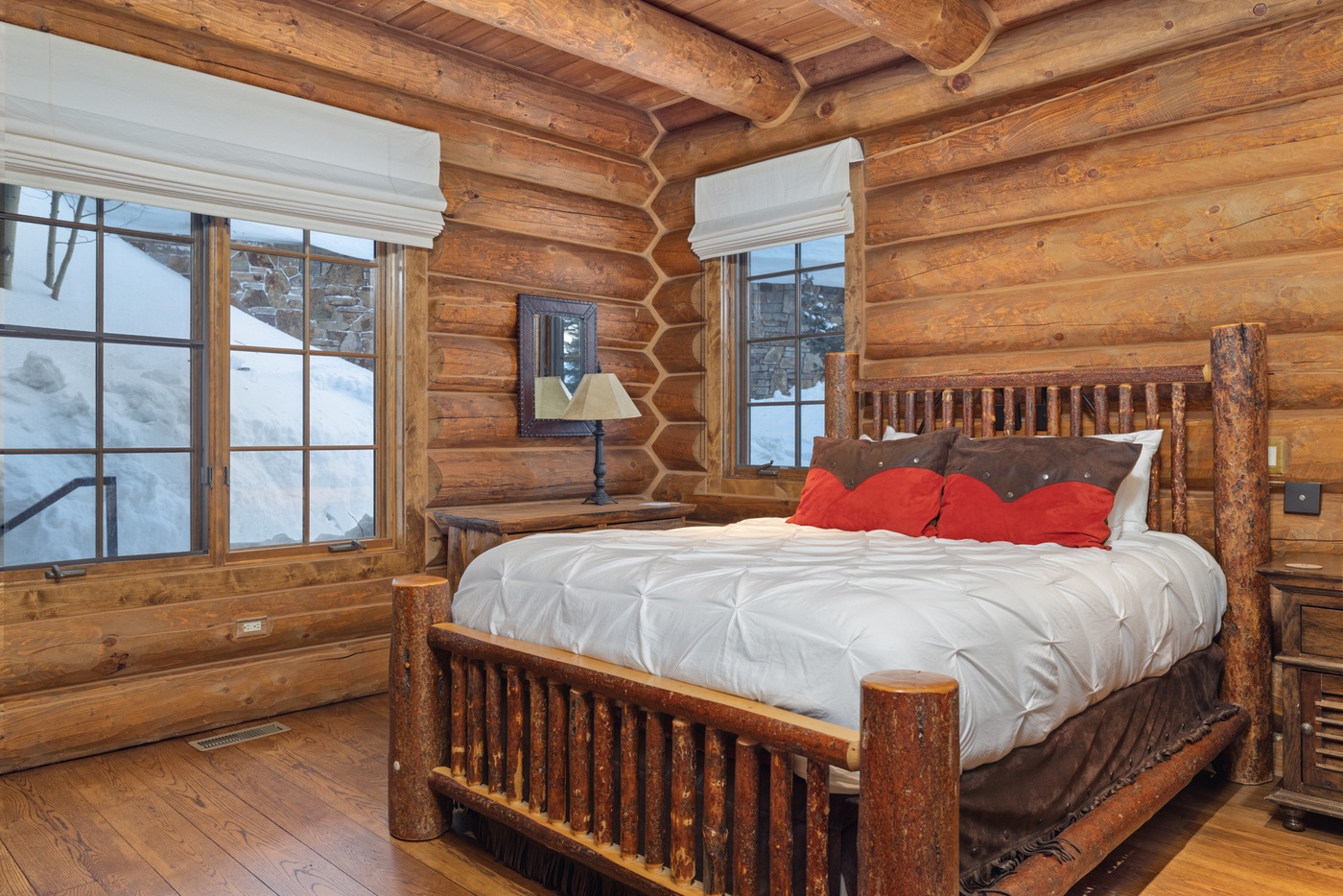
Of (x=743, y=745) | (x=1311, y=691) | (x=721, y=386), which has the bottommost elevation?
(x=1311, y=691)

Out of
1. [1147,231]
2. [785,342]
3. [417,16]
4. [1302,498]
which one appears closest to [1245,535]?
[1302,498]

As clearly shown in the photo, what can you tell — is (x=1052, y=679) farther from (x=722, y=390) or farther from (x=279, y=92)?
(x=279, y=92)

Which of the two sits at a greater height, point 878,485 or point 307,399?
point 307,399

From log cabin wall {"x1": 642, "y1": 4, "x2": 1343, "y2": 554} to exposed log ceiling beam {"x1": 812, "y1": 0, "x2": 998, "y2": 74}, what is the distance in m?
0.12

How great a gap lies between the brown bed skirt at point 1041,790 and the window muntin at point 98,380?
1.76 metres

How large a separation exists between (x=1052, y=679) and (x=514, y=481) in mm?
2941

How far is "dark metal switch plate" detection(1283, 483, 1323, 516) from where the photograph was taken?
2.91 meters

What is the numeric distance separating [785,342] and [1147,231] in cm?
173

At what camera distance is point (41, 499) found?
311 centimetres

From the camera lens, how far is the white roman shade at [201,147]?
2.95 metres

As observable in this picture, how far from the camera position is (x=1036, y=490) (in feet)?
9.40

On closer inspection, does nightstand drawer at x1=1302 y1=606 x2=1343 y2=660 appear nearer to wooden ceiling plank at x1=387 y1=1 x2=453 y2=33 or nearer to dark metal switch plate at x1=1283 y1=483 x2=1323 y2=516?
dark metal switch plate at x1=1283 y1=483 x2=1323 y2=516

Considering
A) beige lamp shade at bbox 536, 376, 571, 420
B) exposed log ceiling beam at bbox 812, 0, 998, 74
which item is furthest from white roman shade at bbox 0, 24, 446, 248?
exposed log ceiling beam at bbox 812, 0, 998, 74

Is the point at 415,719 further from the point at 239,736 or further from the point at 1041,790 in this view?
the point at 1041,790
